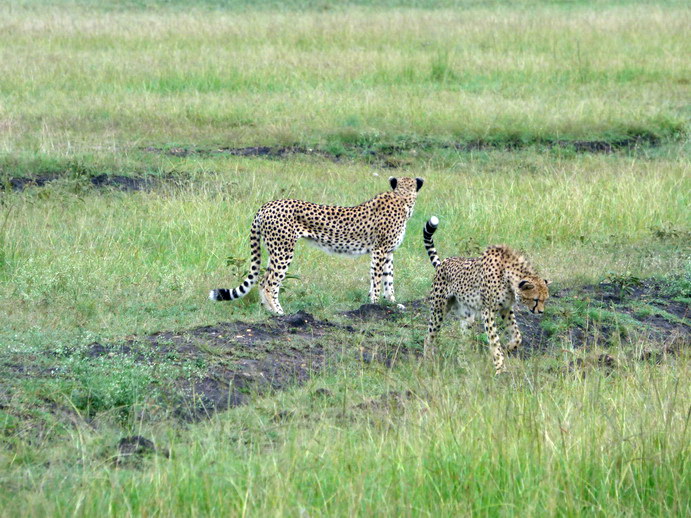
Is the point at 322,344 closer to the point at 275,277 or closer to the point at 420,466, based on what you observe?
the point at 275,277

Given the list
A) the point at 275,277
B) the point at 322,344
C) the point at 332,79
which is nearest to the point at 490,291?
the point at 322,344

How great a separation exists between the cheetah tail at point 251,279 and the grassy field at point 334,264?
134 mm

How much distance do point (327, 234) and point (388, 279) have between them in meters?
0.58

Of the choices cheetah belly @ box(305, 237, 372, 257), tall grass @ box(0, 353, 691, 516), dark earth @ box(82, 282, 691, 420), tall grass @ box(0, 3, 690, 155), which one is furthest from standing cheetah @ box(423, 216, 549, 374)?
tall grass @ box(0, 3, 690, 155)

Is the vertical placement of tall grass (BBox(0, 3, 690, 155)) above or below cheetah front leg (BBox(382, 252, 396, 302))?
above

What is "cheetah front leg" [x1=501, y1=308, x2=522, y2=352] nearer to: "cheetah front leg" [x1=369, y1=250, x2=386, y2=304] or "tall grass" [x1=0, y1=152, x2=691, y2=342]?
"cheetah front leg" [x1=369, y1=250, x2=386, y2=304]

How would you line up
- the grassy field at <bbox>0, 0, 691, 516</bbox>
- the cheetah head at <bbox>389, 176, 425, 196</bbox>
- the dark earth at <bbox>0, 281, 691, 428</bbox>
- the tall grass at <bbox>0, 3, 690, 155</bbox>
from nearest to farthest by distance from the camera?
the grassy field at <bbox>0, 0, 691, 516</bbox>
the dark earth at <bbox>0, 281, 691, 428</bbox>
the cheetah head at <bbox>389, 176, 425, 196</bbox>
the tall grass at <bbox>0, 3, 690, 155</bbox>

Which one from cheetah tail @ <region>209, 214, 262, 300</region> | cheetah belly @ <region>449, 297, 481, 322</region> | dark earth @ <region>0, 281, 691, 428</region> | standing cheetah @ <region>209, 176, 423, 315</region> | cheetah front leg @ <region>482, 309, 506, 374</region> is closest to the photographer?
dark earth @ <region>0, 281, 691, 428</region>

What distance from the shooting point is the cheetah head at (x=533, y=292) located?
255 inches

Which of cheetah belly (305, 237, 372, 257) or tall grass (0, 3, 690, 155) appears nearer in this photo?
cheetah belly (305, 237, 372, 257)

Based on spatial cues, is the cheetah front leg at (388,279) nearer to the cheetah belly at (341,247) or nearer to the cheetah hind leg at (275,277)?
the cheetah belly at (341,247)

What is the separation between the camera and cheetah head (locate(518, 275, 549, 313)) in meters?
6.49

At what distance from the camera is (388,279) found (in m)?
8.38

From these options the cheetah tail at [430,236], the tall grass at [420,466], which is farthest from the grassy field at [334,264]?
the cheetah tail at [430,236]
